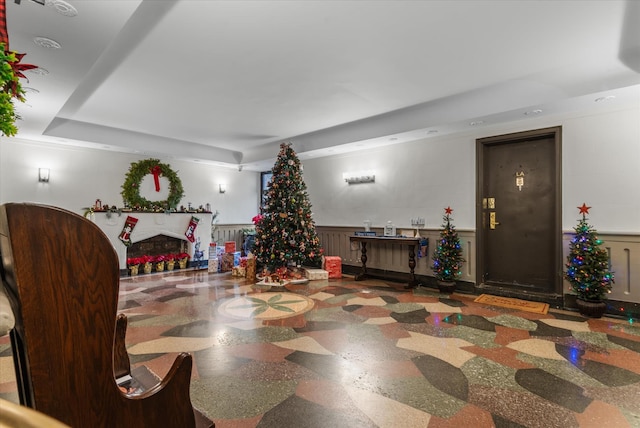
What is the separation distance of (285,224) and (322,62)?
3131 millimetres

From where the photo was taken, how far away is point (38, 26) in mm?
2291

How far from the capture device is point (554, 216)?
14.0ft

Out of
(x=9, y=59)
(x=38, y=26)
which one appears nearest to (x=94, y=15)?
(x=38, y=26)

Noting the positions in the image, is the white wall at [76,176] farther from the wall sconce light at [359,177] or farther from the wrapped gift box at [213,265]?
the wall sconce light at [359,177]

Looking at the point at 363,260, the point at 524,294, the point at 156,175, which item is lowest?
the point at 524,294

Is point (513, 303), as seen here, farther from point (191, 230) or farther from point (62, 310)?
point (191, 230)

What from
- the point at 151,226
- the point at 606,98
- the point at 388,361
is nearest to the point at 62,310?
the point at 388,361

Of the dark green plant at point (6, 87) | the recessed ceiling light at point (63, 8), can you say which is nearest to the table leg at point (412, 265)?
the recessed ceiling light at point (63, 8)

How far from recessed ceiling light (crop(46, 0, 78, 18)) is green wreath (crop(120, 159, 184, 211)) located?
15.1 ft

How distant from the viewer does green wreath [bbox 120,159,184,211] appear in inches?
247

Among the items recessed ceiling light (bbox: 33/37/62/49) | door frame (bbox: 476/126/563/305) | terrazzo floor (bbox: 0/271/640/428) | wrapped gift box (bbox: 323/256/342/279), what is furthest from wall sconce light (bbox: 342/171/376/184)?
recessed ceiling light (bbox: 33/37/62/49)

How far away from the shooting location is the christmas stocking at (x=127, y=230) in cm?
593

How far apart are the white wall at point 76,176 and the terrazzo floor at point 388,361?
285 centimetres

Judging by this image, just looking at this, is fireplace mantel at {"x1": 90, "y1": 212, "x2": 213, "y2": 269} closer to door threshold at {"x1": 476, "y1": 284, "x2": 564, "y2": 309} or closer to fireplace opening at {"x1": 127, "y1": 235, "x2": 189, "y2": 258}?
fireplace opening at {"x1": 127, "y1": 235, "x2": 189, "y2": 258}
